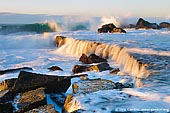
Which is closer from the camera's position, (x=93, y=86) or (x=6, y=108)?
(x=6, y=108)

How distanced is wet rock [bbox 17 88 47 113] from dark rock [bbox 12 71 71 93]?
38 centimetres

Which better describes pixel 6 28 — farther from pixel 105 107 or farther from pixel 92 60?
pixel 105 107

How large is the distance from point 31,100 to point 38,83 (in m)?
1.01

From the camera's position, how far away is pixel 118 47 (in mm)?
12484

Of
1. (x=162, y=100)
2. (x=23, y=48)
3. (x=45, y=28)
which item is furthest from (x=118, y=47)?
(x=45, y=28)

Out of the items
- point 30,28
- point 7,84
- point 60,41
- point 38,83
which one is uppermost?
point 38,83

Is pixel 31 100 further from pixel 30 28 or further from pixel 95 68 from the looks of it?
pixel 30 28

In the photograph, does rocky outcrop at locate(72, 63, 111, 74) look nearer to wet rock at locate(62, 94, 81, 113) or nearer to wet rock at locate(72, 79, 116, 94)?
wet rock at locate(72, 79, 116, 94)

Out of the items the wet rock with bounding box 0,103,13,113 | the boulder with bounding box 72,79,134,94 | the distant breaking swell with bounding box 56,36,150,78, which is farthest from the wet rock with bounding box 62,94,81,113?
the distant breaking swell with bounding box 56,36,150,78

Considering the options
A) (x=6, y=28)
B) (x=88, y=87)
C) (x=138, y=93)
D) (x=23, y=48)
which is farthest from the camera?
(x=6, y=28)

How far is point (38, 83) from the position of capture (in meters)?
6.32

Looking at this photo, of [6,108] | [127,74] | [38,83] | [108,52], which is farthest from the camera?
[108,52]

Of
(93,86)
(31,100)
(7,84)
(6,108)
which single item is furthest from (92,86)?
(7,84)

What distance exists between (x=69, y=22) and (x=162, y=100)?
32.6m
